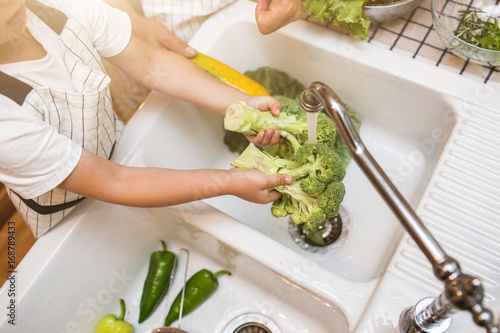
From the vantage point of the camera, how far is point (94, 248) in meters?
0.99

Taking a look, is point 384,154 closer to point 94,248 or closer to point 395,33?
point 395,33

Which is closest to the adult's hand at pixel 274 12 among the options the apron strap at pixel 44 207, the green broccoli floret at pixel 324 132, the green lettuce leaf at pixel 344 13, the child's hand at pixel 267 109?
the green lettuce leaf at pixel 344 13

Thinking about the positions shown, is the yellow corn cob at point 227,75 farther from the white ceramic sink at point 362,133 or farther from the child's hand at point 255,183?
the child's hand at point 255,183

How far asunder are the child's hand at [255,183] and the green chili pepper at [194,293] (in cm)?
30

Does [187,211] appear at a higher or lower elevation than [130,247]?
higher

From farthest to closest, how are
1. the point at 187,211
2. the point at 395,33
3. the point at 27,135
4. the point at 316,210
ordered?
the point at 395,33
the point at 187,211
the point at 316,210
the point at 27,135

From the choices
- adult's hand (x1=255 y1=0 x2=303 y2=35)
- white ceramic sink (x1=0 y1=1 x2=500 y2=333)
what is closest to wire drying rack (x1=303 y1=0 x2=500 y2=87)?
white ceramic sink (x1=0 y1=1 x2=500 y2=333)

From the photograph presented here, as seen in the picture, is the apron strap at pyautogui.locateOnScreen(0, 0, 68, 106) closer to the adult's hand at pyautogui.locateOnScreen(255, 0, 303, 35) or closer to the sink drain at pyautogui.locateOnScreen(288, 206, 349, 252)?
the adult's hand at pyautogui.locateOnScreen(255, 0, 303, 35)

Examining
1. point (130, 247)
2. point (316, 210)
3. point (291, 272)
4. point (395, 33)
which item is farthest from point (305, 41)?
point (130, 247)

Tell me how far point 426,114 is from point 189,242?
2.36ft

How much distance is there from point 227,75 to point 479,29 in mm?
648

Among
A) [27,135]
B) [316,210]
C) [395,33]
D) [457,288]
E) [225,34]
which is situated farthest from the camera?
[225,34]

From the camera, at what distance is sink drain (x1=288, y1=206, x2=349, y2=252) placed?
107 cm

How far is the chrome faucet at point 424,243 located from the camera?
1.50ft
